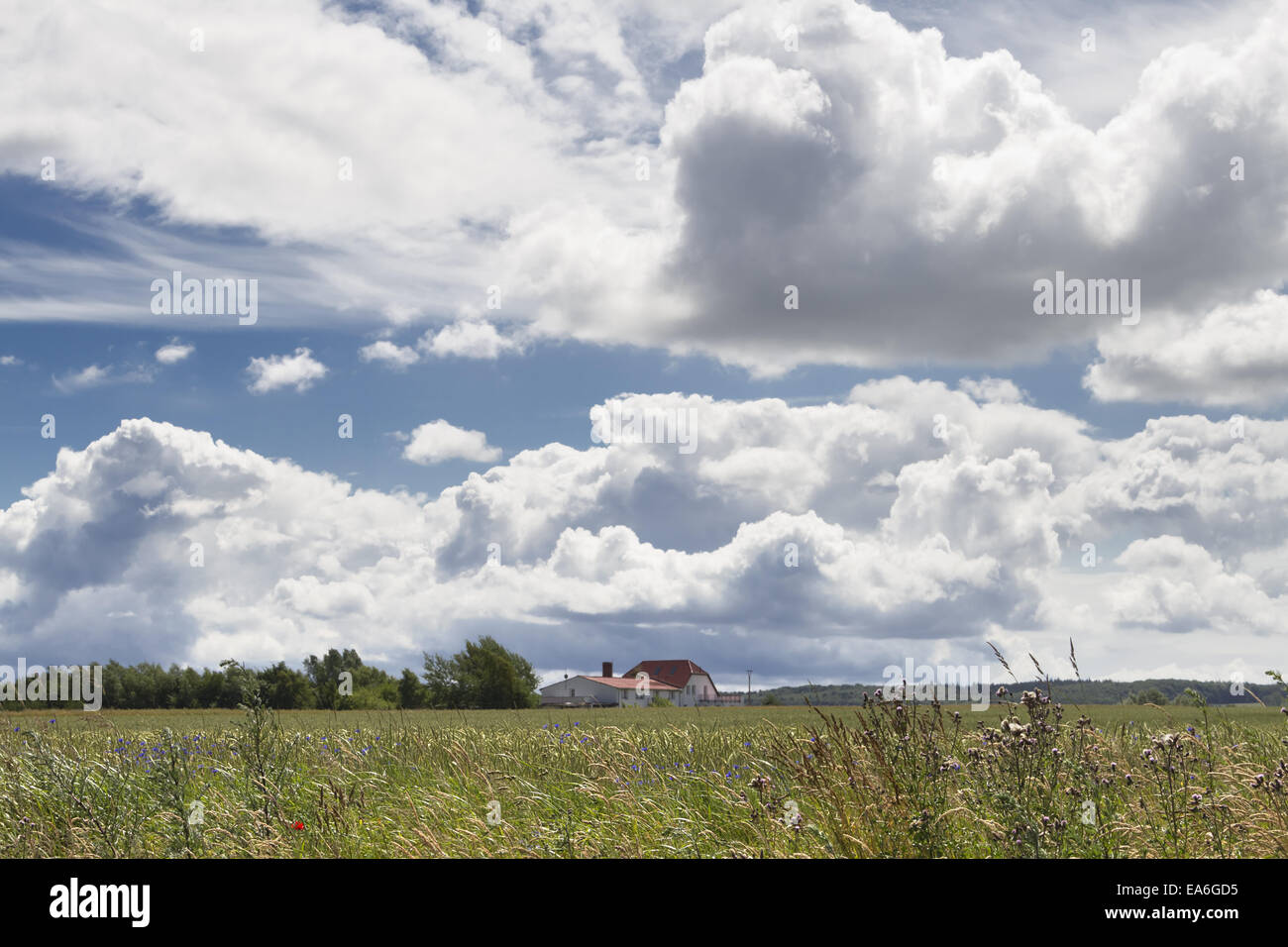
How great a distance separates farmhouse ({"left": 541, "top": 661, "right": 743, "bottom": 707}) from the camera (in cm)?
11681

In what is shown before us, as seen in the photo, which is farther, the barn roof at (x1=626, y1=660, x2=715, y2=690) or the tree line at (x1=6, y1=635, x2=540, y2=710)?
the barn roof at (x1=626, y1=660, x2=715, y2=690)

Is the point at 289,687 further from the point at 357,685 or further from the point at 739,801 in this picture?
the point at 739,801

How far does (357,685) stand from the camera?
93688 millimetres

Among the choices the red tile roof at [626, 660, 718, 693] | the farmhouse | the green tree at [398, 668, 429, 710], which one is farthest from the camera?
the red tile roof at [626, 660, 718, 693]

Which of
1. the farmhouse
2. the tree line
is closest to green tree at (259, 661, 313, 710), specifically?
the tree line

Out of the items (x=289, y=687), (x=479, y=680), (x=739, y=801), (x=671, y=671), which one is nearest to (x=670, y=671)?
(x=671, y=671)

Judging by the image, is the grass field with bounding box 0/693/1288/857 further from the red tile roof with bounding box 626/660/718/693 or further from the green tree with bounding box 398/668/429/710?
the red tile roof with bounding box 626/660/718/693

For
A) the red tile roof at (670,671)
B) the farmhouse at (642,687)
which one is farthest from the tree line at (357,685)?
the red tile roof at (670,671)

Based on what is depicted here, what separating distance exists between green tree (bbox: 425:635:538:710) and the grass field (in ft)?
255

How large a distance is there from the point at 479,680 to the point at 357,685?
14637 mm

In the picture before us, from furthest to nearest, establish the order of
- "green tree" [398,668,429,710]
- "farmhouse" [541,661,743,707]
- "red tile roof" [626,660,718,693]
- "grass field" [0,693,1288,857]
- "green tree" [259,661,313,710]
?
1. "red tile roof" [626,660,718,693]
2. "farmhouse" [541,661,743,707]
3. "green tree" [398,668,429,710]
4. "green tree" [259,661,313,710]
5. "grass field" [0,693,1288,857]

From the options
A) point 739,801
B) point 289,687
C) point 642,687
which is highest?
point 739,801
